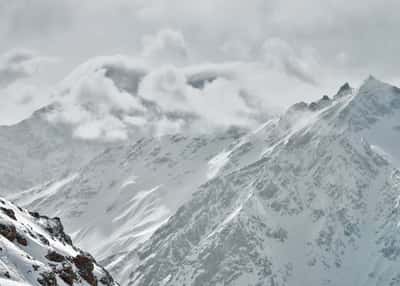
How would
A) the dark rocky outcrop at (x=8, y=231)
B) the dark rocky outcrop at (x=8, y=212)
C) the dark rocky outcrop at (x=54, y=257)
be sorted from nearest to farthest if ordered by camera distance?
the dark rocky outcrop at (x=8, y=231) < the dark rocky outcrop at (x=54, y=257) < the dark rocky outcrop at (x=8, y=212)

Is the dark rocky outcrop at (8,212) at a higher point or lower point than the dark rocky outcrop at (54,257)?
higher

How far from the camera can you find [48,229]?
136000 mm

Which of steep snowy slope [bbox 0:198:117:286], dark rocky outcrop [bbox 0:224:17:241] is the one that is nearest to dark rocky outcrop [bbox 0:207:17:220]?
steep snowy slope [bbox 0:198:117:286]

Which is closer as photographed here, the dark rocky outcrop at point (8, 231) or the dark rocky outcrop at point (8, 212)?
the dark rocky outcrop at point (8, 231)

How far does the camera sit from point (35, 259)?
347ft

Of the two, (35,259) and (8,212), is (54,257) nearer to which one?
(35,259)

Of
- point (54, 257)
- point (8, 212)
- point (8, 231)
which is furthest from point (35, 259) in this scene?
point (8, 212)

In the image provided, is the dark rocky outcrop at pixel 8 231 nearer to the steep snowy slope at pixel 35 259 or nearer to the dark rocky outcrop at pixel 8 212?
the steep snowy slope at pixel 35 259

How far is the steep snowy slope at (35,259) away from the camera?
320ft

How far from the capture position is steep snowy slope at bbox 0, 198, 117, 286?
97562 mm

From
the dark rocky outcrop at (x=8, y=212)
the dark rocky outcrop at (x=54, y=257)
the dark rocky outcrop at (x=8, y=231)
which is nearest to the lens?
the dark rocky outcrop at (x=8, y=231)

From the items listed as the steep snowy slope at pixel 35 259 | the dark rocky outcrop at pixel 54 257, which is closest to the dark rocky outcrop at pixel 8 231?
the steep snowy slope at pixel 35 259

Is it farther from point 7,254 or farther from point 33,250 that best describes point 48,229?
point 7,254

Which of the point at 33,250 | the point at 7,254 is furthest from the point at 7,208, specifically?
the point at 7,254
